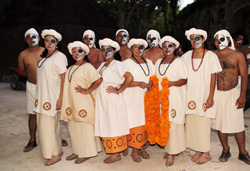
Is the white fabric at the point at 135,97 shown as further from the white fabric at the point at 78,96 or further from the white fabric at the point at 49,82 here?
the white fabric at the point at 49,82

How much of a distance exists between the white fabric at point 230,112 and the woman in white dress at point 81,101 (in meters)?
2.05

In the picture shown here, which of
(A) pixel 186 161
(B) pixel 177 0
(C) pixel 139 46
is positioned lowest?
(A) pixel 186 161

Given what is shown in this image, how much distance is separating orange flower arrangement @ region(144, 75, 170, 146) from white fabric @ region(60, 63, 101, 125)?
916 millimetres

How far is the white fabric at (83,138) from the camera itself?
4.30 metres

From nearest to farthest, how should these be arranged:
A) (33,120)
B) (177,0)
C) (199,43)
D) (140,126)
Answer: (199,43) → (140,126) → (33,120) → (177,0)

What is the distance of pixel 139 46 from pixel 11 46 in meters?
14.4

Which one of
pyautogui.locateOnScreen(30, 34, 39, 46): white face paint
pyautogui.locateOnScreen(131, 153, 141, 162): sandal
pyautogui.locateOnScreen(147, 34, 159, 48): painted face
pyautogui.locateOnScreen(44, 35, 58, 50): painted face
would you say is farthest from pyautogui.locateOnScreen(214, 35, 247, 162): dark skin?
pyautogui.locateOnScreen(30, 34, 39, 46): white face paint

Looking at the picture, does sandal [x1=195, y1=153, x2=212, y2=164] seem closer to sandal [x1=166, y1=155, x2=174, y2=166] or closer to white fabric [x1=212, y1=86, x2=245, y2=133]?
sandal [x1=166, y1=155, x2=174, y2=166]

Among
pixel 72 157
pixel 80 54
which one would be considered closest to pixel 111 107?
pixel 80 54

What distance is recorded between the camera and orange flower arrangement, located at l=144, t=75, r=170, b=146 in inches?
162

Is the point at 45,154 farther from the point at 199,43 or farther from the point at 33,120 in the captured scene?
the point at 199,43

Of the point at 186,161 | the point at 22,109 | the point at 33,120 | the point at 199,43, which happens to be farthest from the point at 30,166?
the point at 22,109

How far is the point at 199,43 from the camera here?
416cm

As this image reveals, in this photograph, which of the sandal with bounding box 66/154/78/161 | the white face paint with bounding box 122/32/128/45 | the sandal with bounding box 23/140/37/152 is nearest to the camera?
→ the sandal with bounding box 66/154/78/161
